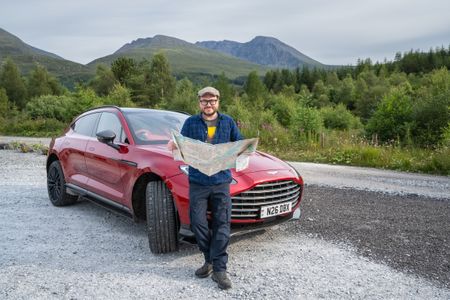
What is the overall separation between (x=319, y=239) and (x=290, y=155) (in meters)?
Answer: 8.97

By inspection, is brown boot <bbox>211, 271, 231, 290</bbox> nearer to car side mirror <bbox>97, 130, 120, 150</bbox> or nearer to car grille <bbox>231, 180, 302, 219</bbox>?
car grille <bbox>231, 180, 302, 219</bbox>

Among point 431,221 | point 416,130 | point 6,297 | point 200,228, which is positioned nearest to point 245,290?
point 200,228

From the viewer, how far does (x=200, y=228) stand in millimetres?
3604

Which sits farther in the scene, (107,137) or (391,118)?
(391,118)

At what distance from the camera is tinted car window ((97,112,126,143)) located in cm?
507

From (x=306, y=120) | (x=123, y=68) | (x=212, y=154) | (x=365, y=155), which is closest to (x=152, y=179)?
(x=212, y=154)

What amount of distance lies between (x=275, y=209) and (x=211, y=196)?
0.95 metres

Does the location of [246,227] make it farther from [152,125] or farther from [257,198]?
[152,125]

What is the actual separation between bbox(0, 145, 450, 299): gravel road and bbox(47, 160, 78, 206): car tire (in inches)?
6.5

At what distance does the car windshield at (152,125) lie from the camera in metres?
4.94

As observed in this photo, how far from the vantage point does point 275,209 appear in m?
4.22

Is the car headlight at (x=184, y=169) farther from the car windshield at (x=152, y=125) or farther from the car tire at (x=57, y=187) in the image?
the car tire at (x=57, y=187)

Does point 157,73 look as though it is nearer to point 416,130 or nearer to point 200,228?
point 416,130

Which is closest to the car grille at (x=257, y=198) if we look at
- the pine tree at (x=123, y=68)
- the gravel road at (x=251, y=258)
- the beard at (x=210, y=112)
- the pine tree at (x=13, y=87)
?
the gravel road at (x=251, y=258)
